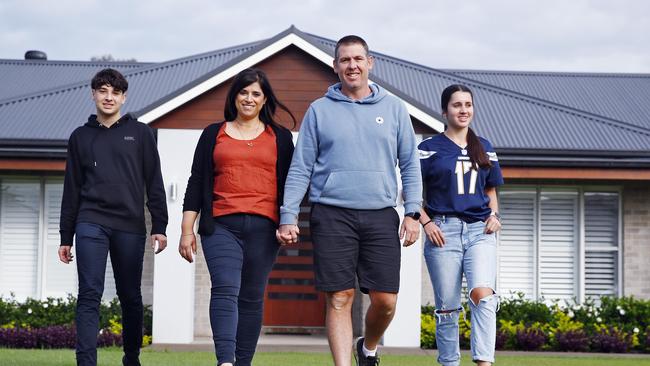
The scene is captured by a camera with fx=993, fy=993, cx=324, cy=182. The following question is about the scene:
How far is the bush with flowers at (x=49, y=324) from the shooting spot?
13.5 m

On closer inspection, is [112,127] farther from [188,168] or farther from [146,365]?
[188,168]

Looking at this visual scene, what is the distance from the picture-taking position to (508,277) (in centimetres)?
1556

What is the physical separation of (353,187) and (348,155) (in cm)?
20

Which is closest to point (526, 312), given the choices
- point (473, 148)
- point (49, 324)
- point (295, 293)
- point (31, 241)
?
point (295, 293)

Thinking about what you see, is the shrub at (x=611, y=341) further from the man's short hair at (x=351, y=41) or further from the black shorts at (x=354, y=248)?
the man's short hair at (x=351, y=41)

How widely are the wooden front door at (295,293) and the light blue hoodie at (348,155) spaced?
9.38 m

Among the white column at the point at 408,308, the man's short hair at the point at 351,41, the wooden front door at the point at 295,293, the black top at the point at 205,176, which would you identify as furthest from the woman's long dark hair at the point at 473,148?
the wooden front door at the point at 295,293

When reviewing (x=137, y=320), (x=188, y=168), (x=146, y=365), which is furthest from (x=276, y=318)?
(x=137, y=320)

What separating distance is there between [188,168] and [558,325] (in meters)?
5.70

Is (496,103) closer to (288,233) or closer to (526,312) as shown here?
(526,312)

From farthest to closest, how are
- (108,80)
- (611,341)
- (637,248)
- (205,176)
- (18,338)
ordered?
(637,248) → (611,341) → (18,338) → (108,80) → (205,176)

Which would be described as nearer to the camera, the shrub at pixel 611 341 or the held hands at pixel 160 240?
the held hands at pixel 160 240

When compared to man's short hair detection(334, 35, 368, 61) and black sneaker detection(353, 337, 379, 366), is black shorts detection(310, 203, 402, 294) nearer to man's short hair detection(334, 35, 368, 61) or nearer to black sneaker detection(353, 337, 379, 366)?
black sneaker detection(353, 337, 379, 366)

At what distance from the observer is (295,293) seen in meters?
15.7
